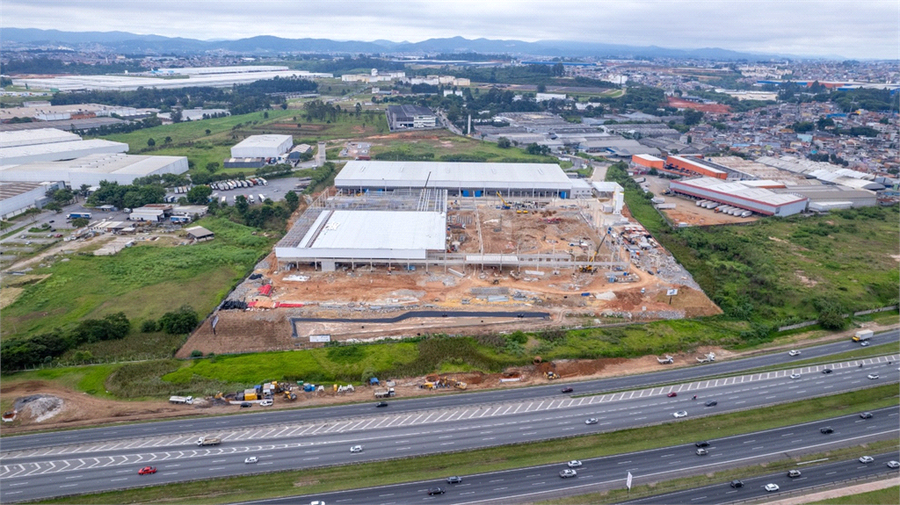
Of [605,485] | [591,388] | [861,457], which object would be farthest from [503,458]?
[861,457]

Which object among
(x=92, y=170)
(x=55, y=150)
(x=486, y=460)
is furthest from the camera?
(x=55, y=150)

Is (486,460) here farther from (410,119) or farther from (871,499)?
(410,119)

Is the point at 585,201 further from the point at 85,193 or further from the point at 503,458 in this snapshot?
the point at 85,193

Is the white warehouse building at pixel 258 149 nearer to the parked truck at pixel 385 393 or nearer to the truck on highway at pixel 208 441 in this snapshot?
the parked truck at pixel 385 393

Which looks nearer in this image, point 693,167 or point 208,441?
point 208,441

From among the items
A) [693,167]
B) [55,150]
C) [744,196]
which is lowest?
[744,196]

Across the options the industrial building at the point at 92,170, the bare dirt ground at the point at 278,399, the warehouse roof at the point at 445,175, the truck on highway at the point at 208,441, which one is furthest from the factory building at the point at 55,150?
the truck on highway at the point at 208,441

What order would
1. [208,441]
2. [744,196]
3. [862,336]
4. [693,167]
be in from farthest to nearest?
[693,167] → [744,196] → [862,336] → [208,441]

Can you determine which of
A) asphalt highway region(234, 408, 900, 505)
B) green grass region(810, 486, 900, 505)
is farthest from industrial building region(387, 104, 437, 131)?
green grass region(810, 486, 900, 505)

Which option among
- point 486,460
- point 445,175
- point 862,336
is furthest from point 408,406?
point 445,175
